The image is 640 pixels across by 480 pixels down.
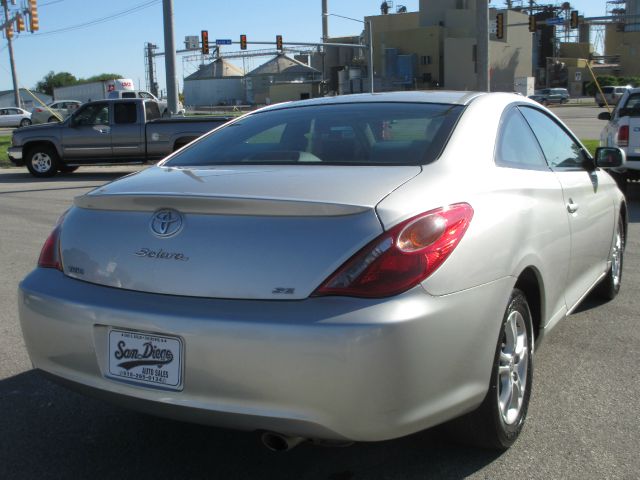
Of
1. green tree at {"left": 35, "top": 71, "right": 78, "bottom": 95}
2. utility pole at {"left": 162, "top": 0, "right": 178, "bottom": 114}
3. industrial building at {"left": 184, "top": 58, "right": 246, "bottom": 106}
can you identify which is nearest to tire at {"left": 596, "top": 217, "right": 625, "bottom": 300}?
utility pole at {"left": 162, "top": 0, "right": 178, "bottom": 114}

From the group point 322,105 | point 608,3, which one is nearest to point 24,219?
point 322,105

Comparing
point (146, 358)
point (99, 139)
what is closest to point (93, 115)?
point (99, 139)

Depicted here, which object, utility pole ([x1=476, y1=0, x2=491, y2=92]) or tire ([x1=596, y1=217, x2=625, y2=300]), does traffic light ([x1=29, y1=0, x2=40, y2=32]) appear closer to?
utility pole ([x1=476, y1=0, x2=491, y2=92])

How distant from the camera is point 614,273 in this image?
A: 5617 millimetres

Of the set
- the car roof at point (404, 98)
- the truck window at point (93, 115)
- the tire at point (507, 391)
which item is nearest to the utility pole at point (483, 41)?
the truck window at point (93, 115)

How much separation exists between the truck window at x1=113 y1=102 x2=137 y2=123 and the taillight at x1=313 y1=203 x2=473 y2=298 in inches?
641

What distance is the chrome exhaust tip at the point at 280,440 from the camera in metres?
2.63

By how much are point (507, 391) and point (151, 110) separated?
16.6 m

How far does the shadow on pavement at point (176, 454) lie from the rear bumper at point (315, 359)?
490 millimetres

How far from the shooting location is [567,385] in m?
4.03

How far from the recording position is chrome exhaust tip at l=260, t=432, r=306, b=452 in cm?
263

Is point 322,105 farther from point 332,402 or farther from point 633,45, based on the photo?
point 633,45

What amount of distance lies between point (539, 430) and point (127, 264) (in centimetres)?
208

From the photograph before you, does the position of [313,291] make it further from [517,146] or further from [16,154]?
[16,154]
